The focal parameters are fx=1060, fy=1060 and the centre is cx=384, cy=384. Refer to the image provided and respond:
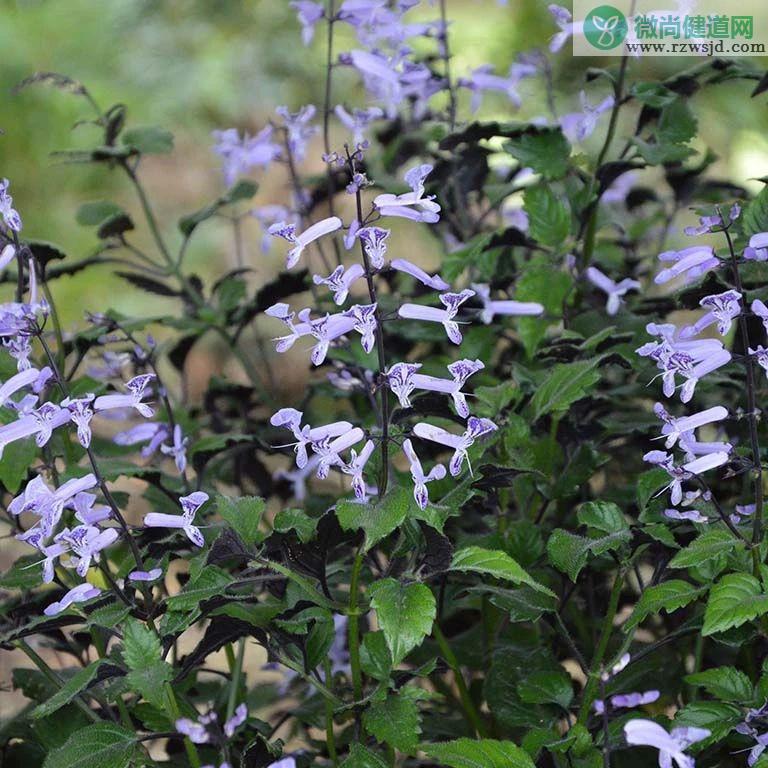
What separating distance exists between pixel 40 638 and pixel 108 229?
22.8 inches

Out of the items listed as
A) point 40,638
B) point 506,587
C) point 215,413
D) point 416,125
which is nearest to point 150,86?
point 416,125

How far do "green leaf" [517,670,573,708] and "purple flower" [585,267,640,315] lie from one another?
1.69ft

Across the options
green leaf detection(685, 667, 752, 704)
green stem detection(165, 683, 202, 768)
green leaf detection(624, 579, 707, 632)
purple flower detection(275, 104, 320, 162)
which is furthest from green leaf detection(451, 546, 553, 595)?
purple flower detection(275, 104, 320, 162)

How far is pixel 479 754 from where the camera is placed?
38.6 inches

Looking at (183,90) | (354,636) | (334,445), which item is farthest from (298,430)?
(183,90)

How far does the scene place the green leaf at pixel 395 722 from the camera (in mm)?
1010

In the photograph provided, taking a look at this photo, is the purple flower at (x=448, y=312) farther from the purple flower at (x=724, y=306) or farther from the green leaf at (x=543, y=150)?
the green leaf at (x=543, y=150)

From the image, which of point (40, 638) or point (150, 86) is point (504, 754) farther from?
point (150, 86)

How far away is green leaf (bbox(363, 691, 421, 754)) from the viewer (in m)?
1.01

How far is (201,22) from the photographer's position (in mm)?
4992

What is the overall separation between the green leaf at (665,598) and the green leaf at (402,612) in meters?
0.21

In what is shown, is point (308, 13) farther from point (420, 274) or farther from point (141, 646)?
point (141, 646)

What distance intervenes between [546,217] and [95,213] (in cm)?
68

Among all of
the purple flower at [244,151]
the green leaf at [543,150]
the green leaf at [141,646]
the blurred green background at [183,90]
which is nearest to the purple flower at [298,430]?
the green leaf at [141,646]
